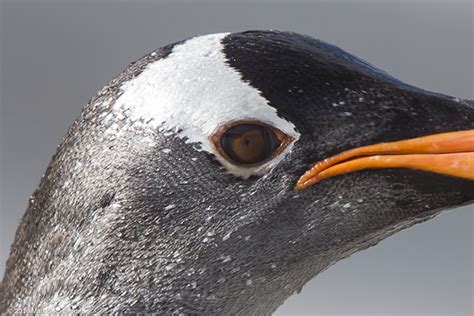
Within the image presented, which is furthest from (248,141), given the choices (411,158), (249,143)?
(411,158)

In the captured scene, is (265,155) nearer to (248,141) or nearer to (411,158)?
(248,141)

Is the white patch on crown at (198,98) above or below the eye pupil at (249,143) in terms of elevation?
above

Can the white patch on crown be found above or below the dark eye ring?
above

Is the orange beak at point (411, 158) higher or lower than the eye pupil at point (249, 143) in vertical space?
lower

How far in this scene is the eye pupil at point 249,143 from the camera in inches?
31.5

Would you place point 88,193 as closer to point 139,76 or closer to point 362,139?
point 139,76

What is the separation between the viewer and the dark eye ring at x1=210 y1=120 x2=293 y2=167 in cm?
80

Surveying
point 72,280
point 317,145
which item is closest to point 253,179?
point 317,145

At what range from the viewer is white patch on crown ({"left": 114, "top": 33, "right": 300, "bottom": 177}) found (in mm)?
800

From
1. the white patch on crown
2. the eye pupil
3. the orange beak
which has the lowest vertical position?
the orange beak

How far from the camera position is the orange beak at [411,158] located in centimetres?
77

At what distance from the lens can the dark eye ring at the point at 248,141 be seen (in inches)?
31.5

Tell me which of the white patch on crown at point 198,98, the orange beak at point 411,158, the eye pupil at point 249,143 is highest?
the white patch on crown at point 198,98

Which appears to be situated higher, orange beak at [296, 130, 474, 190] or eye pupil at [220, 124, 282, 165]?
eye pupil at [220, 124, 282, 165]
